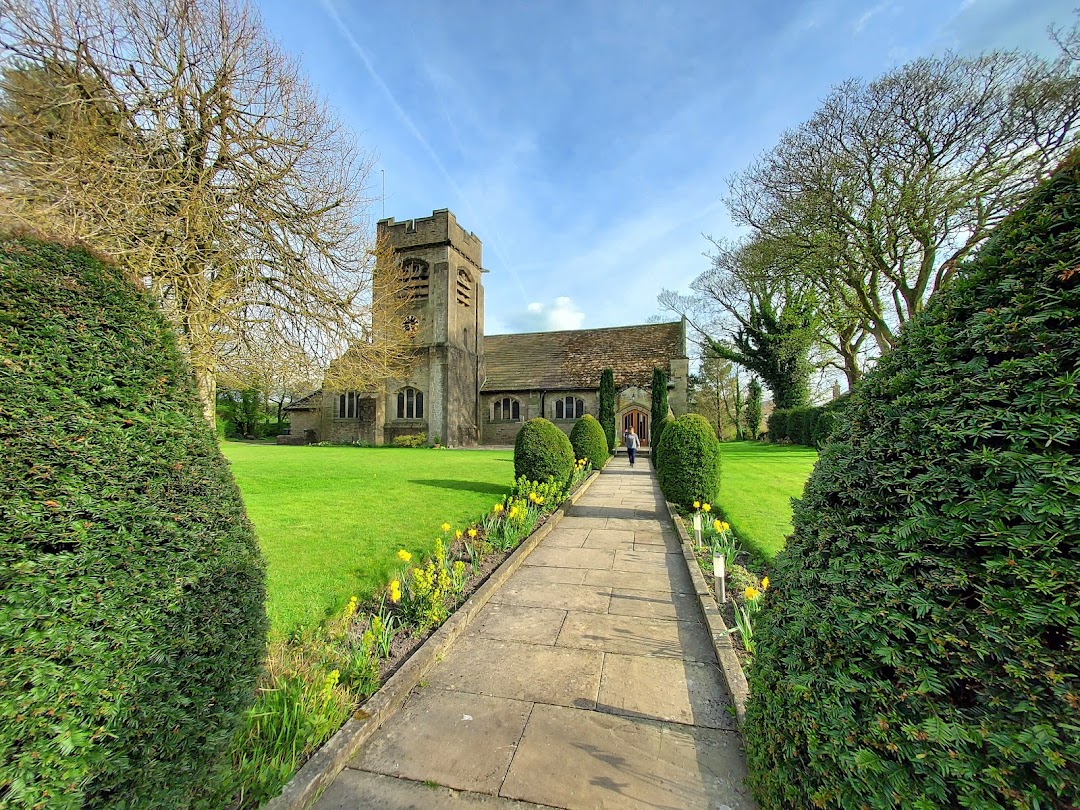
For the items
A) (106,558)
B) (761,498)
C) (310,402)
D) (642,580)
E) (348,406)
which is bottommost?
(642,580)

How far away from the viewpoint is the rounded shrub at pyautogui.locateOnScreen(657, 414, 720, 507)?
8789mm

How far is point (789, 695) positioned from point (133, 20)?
9.97 meters

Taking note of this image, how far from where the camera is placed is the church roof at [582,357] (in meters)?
28.9

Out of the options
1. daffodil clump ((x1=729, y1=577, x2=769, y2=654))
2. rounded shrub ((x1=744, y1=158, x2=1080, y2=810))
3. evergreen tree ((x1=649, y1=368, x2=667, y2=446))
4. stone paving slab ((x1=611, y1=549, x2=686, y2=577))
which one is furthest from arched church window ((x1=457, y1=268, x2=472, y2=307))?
rounded shrub ((x1=744, y1=158, x2=1080, y2=810))

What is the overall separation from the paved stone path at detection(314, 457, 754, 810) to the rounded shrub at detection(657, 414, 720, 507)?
160 inches

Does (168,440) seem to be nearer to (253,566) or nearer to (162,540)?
(162,540)

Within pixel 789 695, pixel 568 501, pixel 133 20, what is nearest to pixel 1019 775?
pixel 789 695

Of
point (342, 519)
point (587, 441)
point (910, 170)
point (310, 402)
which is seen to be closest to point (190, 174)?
point (342, 519)

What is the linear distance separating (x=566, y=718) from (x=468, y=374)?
27458 millimetres

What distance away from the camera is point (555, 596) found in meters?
4.81

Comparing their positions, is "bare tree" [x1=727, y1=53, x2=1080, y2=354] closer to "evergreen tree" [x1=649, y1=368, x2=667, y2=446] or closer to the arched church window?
"evergreen tree" [x1=649, y1=368, x2=667, y2=446]

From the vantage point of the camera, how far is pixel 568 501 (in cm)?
→ 966

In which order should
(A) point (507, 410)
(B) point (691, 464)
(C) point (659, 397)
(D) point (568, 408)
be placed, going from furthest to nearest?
(A) point (507, 410) < (D) point (568, 408) < (C) point (659, 397) < (B) point (691, 464)

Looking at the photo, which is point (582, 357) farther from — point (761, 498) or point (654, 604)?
point (654, 604)
